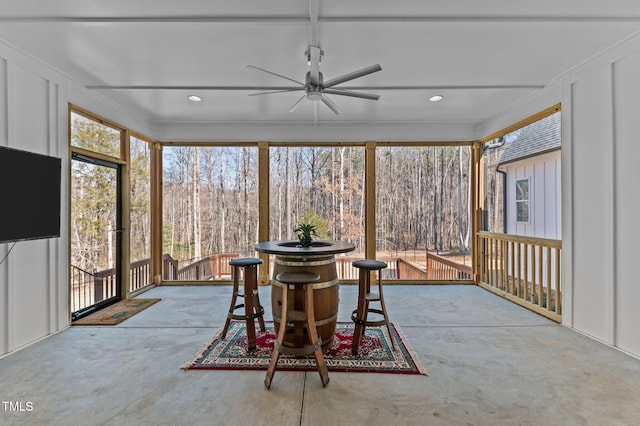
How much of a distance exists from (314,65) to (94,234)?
142 inches

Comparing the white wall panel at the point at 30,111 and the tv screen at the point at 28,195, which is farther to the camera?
the white wall panel at the point at 30,111

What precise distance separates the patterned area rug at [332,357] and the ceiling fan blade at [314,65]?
8.03 ft

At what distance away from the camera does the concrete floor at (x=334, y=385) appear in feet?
6.02

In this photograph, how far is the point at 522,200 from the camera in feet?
18.5

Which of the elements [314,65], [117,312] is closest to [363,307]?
[314,65]

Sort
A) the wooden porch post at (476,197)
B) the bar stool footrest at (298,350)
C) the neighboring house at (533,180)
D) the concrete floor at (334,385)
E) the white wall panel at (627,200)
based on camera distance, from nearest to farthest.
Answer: the concrete floor at (334,385) < the bar stool footrest at (298,350) < the white wall panel at (627,200) < the neighboring house at (533,180) < the wooden porch post at (476,197)

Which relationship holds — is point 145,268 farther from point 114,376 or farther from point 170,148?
point 114,376

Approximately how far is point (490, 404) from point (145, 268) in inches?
200

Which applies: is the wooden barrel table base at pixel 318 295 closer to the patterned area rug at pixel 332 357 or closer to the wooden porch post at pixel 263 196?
the patterned area rug at pixel 332 357

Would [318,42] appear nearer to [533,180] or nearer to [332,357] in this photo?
[332,357]

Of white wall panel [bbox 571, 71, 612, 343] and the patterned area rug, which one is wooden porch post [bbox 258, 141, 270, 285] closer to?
the patterned area rug

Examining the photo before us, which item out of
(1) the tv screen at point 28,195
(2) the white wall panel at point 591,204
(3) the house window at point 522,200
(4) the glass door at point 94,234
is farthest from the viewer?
(3) the house window at point 522,200

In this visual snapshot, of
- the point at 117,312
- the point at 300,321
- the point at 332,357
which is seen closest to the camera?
the point at 300,321

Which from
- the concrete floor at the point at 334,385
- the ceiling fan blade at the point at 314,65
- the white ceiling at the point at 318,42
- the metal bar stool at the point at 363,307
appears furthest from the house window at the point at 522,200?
the ceiling fan blade at the point at 314,65
